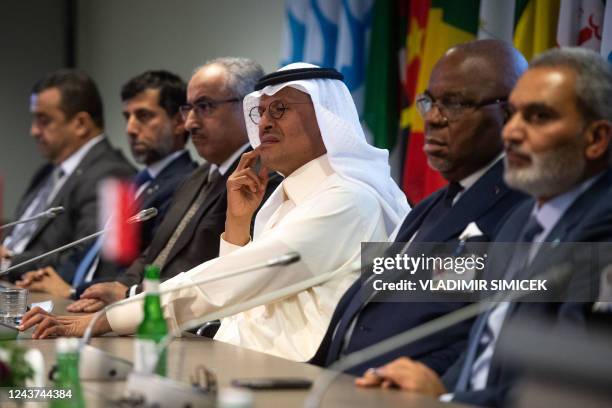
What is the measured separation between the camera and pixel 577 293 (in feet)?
7.40

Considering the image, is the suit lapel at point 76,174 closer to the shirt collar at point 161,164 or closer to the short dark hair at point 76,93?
→ the short dark hair at point 76,93

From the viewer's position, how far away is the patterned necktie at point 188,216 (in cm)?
448

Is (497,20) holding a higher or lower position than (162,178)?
higher

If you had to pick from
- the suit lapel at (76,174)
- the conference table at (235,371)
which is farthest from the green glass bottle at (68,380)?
the suit lapel at (76,174)

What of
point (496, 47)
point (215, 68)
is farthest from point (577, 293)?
point (215, 68)

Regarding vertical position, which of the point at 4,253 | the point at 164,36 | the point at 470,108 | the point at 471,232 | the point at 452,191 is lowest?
the point at 4,253

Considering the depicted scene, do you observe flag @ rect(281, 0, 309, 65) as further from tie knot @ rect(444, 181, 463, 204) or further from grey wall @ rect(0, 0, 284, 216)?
tie knot @ rect(444, 181, 463, 204)

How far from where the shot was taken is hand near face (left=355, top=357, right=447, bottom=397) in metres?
2.29

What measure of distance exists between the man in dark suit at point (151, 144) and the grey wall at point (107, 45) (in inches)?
32.5

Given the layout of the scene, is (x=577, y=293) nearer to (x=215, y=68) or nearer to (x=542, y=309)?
(x=542, y=309)

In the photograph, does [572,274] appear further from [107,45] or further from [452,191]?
[107,45]

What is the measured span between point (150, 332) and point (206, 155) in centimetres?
222

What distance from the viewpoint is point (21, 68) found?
328 inches

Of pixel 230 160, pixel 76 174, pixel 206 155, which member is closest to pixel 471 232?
pixel 230 160
